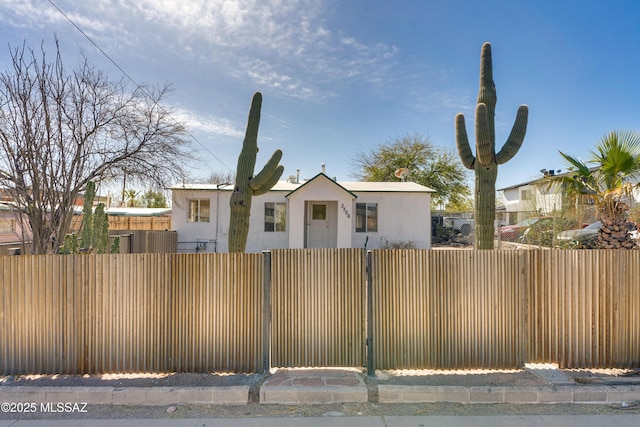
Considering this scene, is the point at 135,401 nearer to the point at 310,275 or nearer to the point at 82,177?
the point at 310,275

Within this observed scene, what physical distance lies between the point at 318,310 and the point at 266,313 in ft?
2.12

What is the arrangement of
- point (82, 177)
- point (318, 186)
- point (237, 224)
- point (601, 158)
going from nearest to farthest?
1. point (601, 158)
2. point (237, 224)
3. point (82, 177)
4. point (318, 186)

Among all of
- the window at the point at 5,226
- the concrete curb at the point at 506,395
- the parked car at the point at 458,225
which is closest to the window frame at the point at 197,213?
the window at the point at 5,226

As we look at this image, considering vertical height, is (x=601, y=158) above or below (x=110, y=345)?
above

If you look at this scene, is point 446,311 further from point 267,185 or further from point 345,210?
point 345,210

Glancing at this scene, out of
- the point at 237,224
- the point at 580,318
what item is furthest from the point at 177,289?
the point at 580,318

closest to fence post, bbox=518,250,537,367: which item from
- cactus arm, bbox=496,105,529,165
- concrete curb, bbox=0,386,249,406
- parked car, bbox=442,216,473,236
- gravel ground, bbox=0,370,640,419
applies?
gravel ground, bbox=0,370,640,419

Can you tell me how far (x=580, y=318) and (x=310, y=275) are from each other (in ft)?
11.3

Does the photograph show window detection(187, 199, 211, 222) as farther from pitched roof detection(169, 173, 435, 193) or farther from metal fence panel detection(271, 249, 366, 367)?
metal fence panel detection(271, 249, 366, 367)

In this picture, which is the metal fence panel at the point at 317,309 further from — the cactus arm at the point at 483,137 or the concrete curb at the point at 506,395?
the cactus arm at the point at 483,137

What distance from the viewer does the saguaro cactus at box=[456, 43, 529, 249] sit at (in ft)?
18.9

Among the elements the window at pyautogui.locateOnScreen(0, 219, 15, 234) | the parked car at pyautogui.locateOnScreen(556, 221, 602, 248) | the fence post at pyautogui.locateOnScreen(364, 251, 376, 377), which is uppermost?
the window at pyautogui.locateOnScreen(0, 219, 15, 234)

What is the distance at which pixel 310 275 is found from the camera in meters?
3.97

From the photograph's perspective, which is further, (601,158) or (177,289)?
(601,158)
